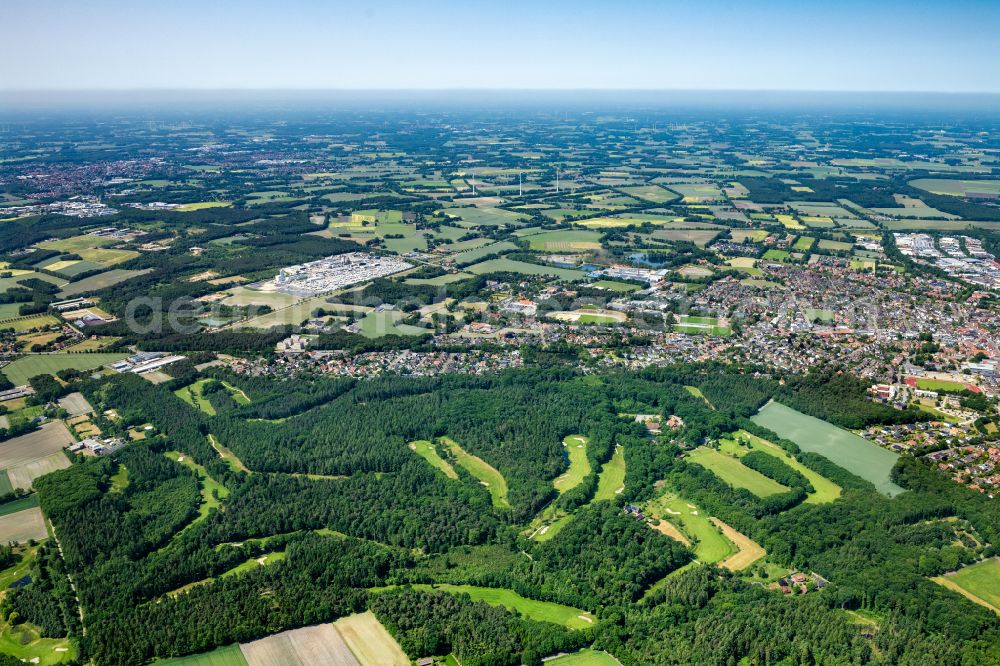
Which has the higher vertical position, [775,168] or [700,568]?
[775,168]

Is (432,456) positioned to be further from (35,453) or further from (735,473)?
(35,453)

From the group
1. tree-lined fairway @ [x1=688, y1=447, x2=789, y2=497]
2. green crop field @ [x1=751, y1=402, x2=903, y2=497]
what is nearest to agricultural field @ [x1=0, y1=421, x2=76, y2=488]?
tree-lined fairway @ [x1=688, y1=447, x2=789, y2=497]

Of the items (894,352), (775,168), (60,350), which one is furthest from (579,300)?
(775,168)

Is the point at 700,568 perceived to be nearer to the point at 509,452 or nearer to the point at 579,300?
the point at 509,452

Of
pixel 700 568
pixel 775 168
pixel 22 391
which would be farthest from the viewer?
pixel 775 168

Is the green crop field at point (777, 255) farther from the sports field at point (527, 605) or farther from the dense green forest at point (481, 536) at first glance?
the sports field at point (527, 605)

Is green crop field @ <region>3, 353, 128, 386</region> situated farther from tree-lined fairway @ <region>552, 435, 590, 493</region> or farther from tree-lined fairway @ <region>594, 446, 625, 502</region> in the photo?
tree-lined fairway @ <region>594, 446, 625, 502</region>
